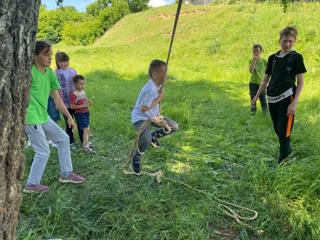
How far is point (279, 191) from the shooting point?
152 inches

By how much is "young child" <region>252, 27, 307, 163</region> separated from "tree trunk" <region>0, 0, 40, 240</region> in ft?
10.5

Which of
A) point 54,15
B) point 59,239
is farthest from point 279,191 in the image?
point 54,15

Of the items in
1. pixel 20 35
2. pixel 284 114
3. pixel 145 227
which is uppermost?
pixel 20 35

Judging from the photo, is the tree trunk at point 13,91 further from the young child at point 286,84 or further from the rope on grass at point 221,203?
the young child at point 286,84

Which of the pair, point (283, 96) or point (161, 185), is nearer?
point (161, 185)

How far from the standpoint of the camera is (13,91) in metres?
2.00

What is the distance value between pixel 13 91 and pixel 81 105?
3.48 m

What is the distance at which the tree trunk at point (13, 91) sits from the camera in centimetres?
192

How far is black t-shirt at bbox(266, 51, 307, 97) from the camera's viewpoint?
4.50m

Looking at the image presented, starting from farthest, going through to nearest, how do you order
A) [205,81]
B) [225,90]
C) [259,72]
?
[205,81]
[225,90]
[259,72]

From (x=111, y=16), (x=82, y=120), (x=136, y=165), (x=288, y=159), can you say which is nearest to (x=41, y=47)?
(x=136, y=165)

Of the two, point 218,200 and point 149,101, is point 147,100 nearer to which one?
point 149,101

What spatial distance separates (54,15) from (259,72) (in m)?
51.2

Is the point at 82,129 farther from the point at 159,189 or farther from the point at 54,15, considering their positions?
the point at 54,15
